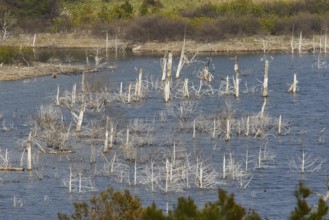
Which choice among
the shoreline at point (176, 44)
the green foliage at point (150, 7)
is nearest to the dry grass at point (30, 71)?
the shoreline at point (176, 44)

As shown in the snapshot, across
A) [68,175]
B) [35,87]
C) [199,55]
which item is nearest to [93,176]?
[68,175]

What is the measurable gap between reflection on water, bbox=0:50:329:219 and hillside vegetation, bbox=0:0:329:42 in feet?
80.4

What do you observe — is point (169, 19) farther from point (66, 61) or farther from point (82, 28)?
point (66, 61)

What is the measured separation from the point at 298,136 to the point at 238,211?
3466 centimetres

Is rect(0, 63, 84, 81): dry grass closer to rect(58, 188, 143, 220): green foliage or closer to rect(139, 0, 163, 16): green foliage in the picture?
rect(139, 0, 163, 16): green foliage

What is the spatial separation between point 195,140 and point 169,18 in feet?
213

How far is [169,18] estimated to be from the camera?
381 ft

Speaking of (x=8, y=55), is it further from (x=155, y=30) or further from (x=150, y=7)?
(x=150, y=7)

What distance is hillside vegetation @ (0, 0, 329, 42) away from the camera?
112 metres

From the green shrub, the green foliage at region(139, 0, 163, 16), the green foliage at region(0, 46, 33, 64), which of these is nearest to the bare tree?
the green foliage at region(139, 0, 163, 16)

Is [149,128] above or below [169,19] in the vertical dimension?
below

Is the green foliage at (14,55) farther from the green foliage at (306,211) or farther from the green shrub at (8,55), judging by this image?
the green foliage at (306,211)

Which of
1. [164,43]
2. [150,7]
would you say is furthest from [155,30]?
[150,7]

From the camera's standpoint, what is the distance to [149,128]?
54094 millimetres
